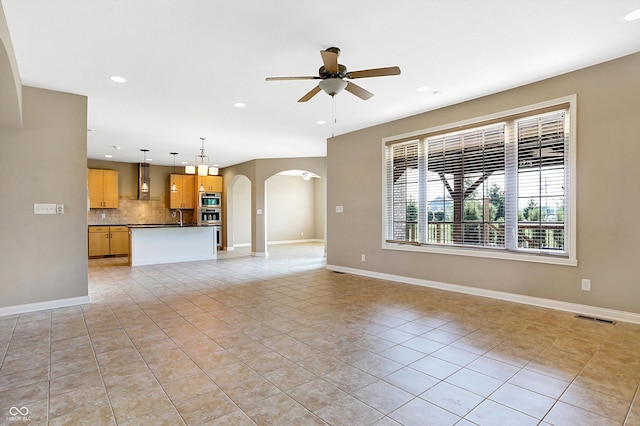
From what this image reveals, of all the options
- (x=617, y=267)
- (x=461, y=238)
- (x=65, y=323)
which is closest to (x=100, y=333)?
(x=65, y=323)

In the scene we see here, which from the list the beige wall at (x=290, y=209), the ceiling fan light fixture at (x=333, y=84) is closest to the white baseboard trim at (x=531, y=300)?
the ceiling fan light fixture at (x=333, y=84)

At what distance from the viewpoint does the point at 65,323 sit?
11.6 feet

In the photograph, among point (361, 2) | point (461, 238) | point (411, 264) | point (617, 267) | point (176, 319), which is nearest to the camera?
point (361, 2)

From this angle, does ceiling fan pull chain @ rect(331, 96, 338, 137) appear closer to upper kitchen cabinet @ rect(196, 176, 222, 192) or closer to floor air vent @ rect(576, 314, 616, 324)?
floor air vent @ rect(576, 314, 616, 324)

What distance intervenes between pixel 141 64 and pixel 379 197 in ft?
13.3

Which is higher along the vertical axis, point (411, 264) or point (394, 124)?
point (394, 124)

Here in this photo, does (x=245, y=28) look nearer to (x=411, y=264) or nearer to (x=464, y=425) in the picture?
(x=464, y=425)

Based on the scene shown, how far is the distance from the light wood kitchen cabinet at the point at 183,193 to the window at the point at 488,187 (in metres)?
7.34

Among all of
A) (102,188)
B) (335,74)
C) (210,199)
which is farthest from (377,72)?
(102,188)

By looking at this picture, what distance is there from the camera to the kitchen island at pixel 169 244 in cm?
742

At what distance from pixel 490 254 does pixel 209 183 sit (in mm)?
8825

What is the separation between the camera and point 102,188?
912 centimetres

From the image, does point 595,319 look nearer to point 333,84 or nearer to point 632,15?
point 632,15

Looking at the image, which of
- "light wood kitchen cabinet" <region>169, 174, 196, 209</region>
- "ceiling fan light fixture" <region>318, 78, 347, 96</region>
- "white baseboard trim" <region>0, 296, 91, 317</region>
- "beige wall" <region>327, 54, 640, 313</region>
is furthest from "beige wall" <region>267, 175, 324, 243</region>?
"ceiling fan light fixture" <region>318, 78, 347, 96</region>
